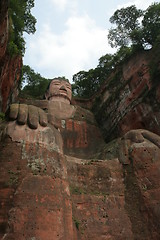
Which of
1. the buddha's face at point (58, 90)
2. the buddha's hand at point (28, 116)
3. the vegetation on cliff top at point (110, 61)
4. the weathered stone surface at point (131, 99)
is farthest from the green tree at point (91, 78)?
the buddha's hand at point (28, 116)

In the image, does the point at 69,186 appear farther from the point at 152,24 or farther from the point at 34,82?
the point at 34,82

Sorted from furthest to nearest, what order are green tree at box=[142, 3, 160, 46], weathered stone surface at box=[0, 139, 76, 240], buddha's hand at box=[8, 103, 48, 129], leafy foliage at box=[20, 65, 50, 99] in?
leafy foliage at box=[20, 65, 50, 99] < green tree at box=[142, 3, 160, 46] < buddha's hand at box=[8, 103, 48, 129] < weathered stone surface at box=[0, 139, 76, 240]

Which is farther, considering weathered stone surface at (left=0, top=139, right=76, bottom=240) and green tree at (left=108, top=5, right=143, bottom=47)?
green tree at (left=108, top=5, right=143, bottom=47)

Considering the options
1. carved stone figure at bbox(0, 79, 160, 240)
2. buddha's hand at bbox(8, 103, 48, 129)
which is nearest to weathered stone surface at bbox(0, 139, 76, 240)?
carved stone figure at bbox(0, 79, 160, 240)

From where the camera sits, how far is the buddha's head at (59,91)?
1972 centimetres

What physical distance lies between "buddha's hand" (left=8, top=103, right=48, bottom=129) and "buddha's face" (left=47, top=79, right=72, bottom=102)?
1055cm

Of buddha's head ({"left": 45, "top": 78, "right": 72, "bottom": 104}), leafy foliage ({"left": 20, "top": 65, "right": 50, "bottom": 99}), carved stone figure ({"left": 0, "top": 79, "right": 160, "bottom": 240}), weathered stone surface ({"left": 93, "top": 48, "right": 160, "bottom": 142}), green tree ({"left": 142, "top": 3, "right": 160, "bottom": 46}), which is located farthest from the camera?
leafy foliage ({"left": 20, "top": 65, "right": 50, "bottom": 99})

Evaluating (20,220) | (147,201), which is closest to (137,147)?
(147,201)

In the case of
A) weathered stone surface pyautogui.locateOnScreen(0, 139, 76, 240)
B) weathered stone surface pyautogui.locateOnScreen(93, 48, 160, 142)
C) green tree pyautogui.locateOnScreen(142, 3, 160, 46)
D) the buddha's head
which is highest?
green tree pyautogui.locateOnScreen(142, 3, 160, 46)

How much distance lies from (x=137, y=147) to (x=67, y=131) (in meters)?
7.82

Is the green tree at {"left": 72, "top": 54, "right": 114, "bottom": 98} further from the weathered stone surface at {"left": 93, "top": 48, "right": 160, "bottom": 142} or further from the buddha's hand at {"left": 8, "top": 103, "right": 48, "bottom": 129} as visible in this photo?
the buddha's hand at {"left": 8, "top": 103, "right": 48, "bottom": 129}

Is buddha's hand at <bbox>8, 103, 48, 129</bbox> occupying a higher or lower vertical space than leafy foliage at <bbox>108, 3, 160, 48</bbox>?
lower

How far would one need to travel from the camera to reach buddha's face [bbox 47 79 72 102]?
1976cm

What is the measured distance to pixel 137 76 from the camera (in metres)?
17.1
